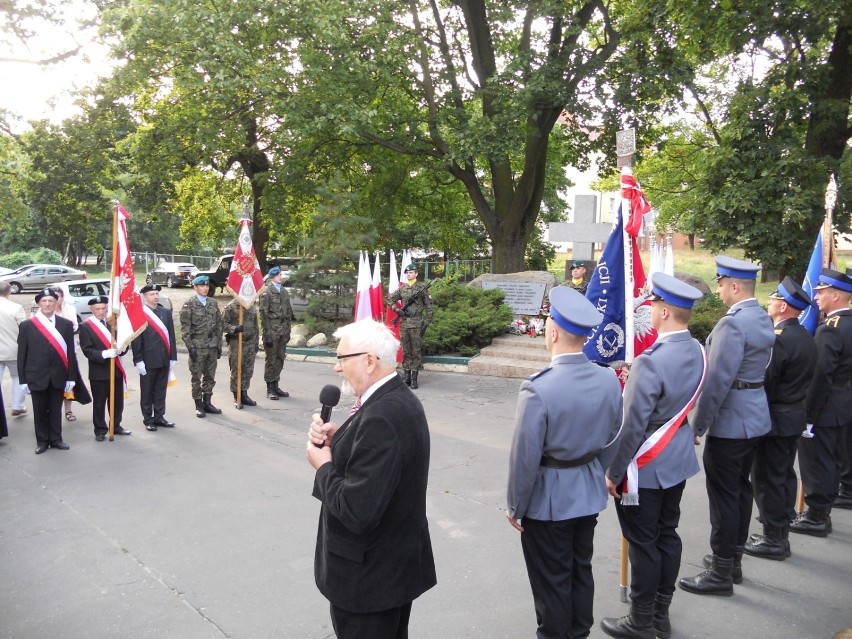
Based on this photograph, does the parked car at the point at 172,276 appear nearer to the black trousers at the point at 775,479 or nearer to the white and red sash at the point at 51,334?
the white and red sash at the point at 51,334

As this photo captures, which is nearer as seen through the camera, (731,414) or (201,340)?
(731,414)

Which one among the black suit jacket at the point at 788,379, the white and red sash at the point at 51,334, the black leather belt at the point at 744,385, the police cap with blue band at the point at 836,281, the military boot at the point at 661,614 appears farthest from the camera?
the white and red sash at the point at 51,334

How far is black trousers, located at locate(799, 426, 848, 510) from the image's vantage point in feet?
18.7

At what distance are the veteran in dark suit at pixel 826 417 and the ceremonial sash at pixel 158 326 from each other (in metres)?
7.44

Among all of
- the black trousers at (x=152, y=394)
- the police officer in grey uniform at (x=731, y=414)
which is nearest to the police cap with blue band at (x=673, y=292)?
the police officer in grey uniform at (x=731, y=414)

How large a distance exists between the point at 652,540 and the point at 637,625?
50 cm

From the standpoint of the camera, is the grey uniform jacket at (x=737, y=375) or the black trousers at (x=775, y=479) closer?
the grey uniform jacket at (x=737, y=375)

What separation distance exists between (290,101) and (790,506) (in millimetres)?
13213

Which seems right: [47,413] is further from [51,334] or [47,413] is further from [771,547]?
[771,547]

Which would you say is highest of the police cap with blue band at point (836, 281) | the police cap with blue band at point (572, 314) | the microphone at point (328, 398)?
the police cap with blue band at point (836, 281)

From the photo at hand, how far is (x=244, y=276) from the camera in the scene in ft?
35.3

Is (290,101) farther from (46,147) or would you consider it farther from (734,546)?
(734,546)

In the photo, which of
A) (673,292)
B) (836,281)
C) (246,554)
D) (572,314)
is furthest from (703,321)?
(572,314)

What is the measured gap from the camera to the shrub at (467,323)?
1388 centimetres
